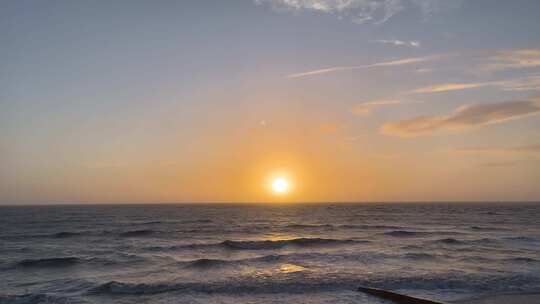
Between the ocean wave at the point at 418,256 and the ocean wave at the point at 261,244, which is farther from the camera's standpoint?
the ocean wave at the point at 261,244

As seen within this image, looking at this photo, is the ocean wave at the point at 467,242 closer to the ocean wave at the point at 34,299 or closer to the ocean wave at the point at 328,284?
the ocean wave at the point at 328,284

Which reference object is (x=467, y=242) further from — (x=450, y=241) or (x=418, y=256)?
(x=418, y=256)

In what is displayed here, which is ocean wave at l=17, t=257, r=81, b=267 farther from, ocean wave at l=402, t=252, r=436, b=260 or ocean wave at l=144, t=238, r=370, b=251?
ocean wave at l=402, t=252, r=436, b=260

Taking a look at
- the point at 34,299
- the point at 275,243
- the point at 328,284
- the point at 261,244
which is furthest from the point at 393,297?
the point at 275,243

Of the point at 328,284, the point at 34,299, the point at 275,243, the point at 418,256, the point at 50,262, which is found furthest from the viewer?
the point at 275,243

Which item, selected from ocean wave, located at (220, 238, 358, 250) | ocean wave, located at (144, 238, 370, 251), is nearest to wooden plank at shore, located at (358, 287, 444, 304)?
ocean wave, located at (144, 238, 370, 251)

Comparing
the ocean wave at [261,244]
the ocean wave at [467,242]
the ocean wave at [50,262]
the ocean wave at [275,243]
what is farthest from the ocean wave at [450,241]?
the ocean wave at [50,262]

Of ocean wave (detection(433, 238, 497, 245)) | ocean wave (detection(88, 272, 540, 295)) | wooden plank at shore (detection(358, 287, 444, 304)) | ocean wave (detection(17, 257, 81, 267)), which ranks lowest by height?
ocean wave (detection(17, 257, 81, 267))

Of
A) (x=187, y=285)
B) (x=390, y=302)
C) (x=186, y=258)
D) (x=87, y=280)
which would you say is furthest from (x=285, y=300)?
(x=186, y=258)

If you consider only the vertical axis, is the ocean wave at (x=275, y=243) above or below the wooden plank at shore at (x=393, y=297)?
below

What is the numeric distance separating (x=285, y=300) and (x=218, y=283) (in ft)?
14.6

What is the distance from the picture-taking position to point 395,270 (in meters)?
21.2

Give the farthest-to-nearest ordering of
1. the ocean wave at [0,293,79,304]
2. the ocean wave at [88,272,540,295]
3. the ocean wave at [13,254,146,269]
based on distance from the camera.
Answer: the ocean wave at [13,254,146,269] < the ocean wave at [88,272,540,295] < the ocean wave at [0,293,79,304]

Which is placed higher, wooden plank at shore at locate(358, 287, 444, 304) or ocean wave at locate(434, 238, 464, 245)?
wooden plank at shore at locate(358, 287, 444, 304)
